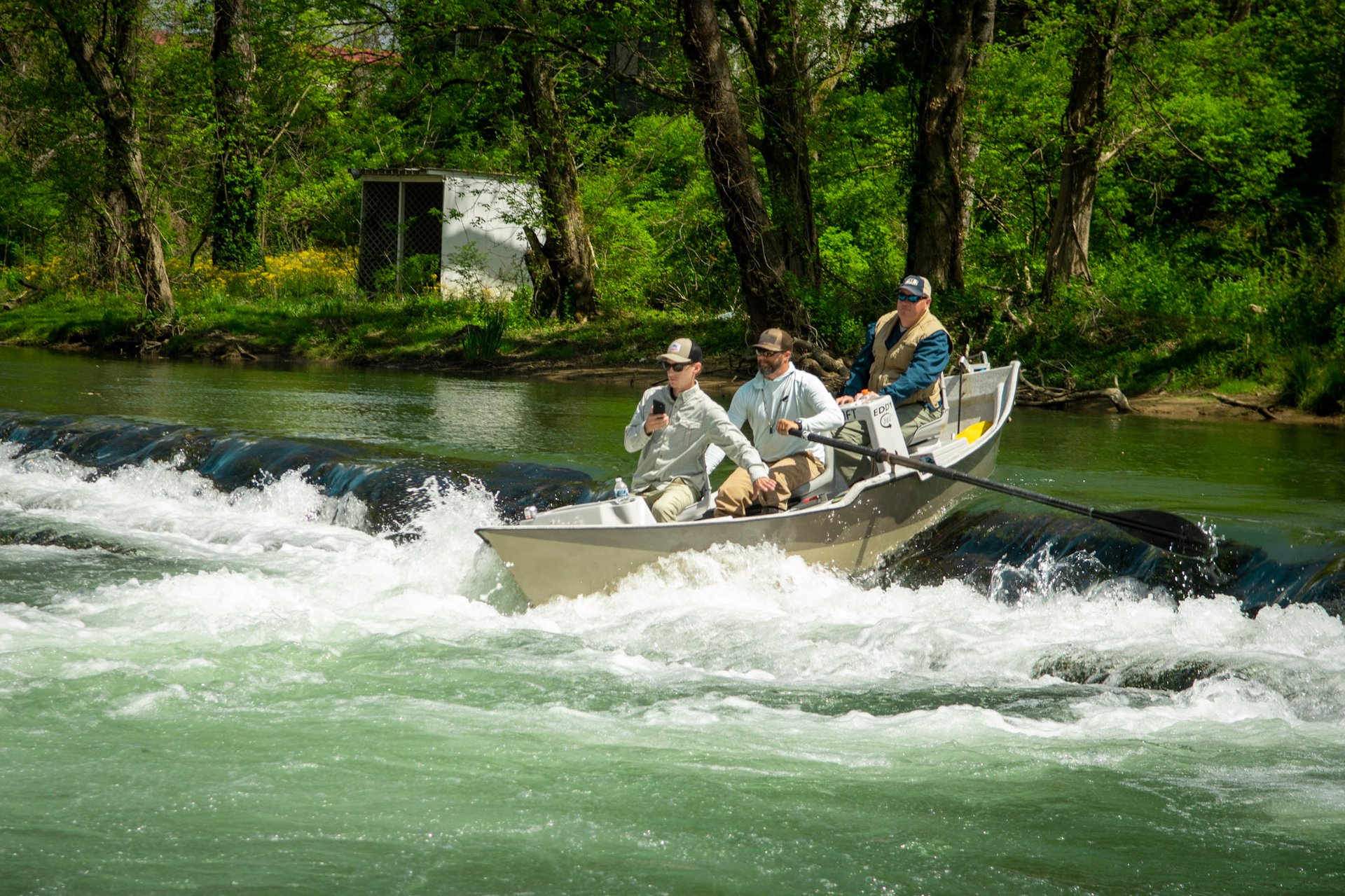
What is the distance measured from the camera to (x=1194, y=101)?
752 inches

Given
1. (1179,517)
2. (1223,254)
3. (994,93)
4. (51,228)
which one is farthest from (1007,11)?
(51,228)

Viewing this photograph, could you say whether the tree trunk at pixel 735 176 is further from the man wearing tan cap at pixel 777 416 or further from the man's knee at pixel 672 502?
the man's knee at pixel 672 502

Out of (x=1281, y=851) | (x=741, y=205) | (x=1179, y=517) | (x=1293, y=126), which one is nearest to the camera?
(x=1281, y=851)

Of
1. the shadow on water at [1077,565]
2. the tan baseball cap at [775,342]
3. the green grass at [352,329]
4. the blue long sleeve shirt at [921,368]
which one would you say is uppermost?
the tan baseball cap at [775,342]

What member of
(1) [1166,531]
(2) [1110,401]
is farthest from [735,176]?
(1) [1166,531]

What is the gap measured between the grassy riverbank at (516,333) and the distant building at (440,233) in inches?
25.3

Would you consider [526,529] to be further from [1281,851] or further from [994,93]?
[994,93]

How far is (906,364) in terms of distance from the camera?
8992mm

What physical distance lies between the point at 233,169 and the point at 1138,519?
83.7 ft

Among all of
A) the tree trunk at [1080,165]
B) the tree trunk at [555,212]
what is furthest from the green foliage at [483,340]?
the tree trunk at [1080,165]

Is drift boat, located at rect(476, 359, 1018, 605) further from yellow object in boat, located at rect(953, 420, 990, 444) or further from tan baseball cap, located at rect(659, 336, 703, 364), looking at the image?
tan baseball cap, located at rect(659, 336, 703, 364)

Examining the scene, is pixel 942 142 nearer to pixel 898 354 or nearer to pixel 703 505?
pixel 898 354

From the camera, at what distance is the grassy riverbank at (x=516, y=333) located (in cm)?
1745

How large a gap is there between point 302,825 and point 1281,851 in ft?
10.5
